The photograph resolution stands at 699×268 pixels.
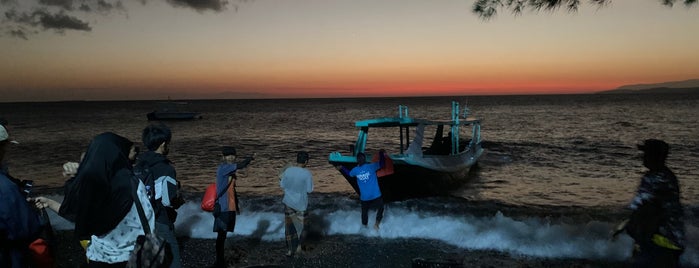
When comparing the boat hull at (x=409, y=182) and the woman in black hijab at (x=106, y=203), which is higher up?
the woman in black hijab at (x=106, y=203)

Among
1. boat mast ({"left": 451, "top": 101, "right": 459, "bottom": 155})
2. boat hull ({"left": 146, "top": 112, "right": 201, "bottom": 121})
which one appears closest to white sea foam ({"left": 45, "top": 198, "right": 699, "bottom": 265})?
boat mast ({"left": 451, "top": 101, "right": 459, "bottom": 155})

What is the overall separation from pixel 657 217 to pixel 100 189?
4589 millimetres

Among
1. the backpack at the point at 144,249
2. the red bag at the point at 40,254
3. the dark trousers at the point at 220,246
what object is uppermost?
the backpack at the point at 144,249

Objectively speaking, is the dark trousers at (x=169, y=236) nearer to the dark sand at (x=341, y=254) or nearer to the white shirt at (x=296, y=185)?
the white shirt at (x=296, y=185)

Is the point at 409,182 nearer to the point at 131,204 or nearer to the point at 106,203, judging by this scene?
the point at 131,204

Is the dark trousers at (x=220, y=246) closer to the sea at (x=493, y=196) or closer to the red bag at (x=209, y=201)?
the red bag at (x=209, y=201)

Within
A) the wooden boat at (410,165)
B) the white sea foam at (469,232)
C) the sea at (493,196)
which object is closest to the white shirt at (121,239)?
the sea at (493,196)

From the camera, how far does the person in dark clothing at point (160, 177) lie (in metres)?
4.68

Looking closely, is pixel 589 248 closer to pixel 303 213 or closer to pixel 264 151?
pixel 303 213

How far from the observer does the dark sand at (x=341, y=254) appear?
7516 mm

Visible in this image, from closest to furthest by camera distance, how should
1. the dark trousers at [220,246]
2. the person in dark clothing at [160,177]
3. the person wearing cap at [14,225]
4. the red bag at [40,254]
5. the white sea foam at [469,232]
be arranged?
the person wearing cap at [14,225] → the red bag at [40,254] → the person in dark clothing at [160,177] → the dark trousers at [220,246] → the white sea foam at [469,232]

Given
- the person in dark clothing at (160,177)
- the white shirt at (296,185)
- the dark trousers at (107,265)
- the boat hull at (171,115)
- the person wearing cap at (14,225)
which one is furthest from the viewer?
the boat hull at (171,115)

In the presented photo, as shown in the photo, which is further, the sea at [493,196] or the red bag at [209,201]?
the sea at [493,196]

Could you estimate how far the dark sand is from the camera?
7.52 metres
